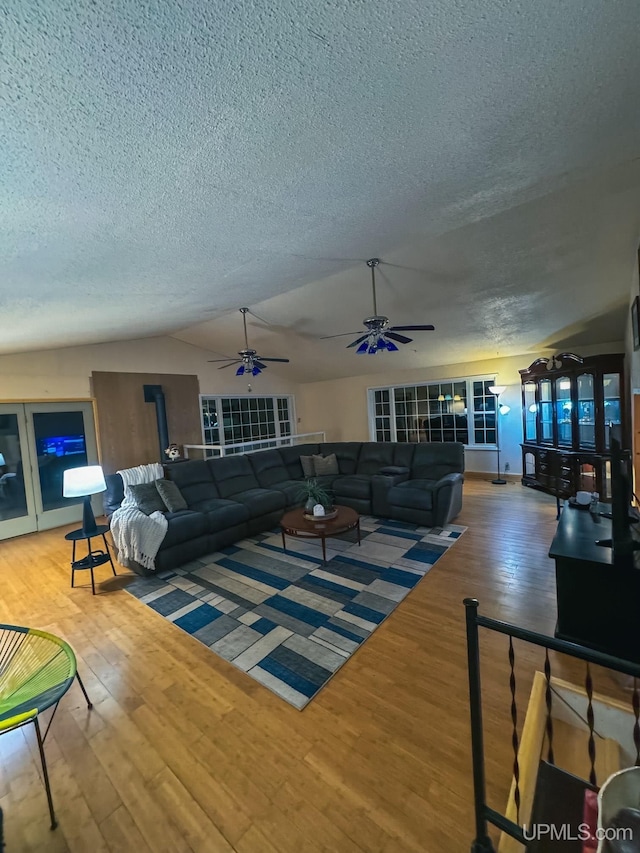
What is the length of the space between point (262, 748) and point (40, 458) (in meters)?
5.57

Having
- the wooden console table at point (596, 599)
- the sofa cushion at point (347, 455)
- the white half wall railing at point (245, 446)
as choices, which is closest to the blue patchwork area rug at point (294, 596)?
the wooden console table at point (596, 599)

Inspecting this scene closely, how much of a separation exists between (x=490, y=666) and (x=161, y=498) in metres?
3.57

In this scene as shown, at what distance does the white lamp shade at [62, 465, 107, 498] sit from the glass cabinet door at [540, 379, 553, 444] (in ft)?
20.7

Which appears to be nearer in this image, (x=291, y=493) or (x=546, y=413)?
(x=291, y=493)

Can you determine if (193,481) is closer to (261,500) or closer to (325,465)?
(261,500)

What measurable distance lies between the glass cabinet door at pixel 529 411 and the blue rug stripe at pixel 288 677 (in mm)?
5633

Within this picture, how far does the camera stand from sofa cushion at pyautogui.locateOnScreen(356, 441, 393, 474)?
5.65 meters

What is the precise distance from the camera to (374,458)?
575 cm

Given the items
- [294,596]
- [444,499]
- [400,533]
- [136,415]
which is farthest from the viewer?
[136,415]

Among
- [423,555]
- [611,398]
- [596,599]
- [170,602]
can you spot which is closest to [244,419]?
[170,602]

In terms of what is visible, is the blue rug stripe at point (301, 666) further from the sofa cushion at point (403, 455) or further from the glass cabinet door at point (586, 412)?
the glass cabinet door at point (586, 412)

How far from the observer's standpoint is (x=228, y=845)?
1.33 metres

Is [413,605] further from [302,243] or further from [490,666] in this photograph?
[302,243]

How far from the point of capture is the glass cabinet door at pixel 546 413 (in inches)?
221
